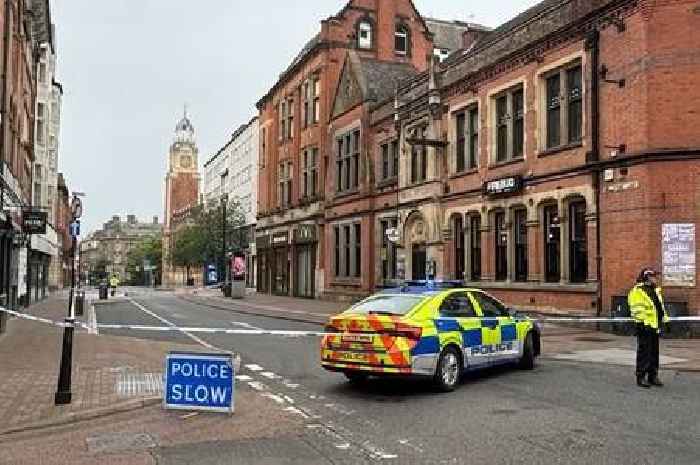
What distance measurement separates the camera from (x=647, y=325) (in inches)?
460

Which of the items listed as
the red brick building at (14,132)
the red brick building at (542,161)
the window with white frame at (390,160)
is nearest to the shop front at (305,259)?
the red brick building at (542,161)

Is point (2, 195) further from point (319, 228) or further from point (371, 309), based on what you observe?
point (319, 228)

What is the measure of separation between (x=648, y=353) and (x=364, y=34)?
117 feet

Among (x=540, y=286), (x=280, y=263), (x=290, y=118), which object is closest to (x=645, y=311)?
(x=540, y=286)

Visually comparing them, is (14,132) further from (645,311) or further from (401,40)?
(401,40)

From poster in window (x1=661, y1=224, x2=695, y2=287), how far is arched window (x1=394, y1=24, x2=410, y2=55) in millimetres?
28479

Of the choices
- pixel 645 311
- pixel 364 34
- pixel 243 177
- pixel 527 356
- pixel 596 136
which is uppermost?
pixel 364 34

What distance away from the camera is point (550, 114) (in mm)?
24062

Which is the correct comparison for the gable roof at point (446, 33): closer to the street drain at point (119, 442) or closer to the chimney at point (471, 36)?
the chimney at point (471, 36)

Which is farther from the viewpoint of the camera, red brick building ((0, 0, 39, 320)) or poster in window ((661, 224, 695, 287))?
red brick building ((0, 0, 39, 320))

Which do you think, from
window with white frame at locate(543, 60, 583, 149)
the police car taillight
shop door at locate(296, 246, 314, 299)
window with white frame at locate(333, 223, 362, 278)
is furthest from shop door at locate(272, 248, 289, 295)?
the police car taillight

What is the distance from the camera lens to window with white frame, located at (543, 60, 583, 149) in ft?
74.4

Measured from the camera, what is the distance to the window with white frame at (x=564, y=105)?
74.4ft

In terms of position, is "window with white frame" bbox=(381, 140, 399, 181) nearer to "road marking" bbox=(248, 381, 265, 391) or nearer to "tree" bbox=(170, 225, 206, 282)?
"road marking" bbox=(248, 381, 265, 391)
